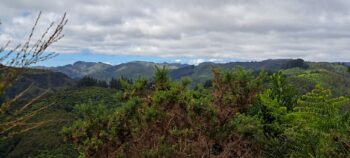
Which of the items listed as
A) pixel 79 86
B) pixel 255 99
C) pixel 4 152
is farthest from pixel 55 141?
pixel 255 99

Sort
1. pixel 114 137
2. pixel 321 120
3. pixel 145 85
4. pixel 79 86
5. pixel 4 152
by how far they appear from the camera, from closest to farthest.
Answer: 1. pixel 114 137
2. pixel 321 120
3. pixel 145 85
4. pixel 4 152
5. pixel 79 86

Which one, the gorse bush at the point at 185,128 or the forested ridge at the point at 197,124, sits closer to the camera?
the gorse bush at the point at 185,128

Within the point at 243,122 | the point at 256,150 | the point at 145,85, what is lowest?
the point at 256,150

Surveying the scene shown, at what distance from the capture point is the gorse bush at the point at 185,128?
49.0 ft

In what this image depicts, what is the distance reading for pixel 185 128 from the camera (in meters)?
16.0

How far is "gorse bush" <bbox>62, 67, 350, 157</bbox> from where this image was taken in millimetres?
14922

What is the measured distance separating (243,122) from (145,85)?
14.9 ft

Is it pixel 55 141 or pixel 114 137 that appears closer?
pixel 114 137

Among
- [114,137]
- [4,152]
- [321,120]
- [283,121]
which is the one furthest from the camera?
[4,152]

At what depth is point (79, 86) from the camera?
187875mm

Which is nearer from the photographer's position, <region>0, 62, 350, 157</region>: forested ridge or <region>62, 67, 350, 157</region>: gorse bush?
<region>62, 67, 350, 157</region>: gorse bush

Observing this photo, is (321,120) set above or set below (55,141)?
above

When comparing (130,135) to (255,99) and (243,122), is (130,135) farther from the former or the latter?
(255,99)

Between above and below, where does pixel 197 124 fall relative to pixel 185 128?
above
